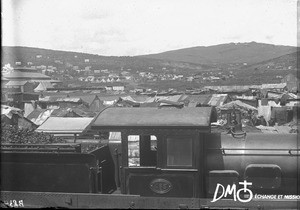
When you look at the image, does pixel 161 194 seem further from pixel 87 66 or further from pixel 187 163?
pixel 87 66

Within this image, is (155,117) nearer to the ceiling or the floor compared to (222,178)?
nearer to the ceiling

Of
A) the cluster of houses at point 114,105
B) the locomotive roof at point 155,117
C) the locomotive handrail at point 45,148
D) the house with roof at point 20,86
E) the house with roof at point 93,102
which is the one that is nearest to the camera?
the locomotive roof at point 155,117

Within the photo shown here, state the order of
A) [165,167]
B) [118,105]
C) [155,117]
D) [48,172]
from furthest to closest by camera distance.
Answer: [118,105] → [48,172] → [155,117] → [165,167]

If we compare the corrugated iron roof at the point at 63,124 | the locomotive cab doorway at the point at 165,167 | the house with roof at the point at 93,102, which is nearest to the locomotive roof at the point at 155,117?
the locomotive cab doorway at the point at 165,167

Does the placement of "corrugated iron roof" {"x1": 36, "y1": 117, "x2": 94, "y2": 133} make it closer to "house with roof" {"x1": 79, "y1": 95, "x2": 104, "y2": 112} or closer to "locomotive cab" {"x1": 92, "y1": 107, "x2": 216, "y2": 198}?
"locomotive cab" {"x1": 92, "y1": 107, "x2": 216, "y2": 198}

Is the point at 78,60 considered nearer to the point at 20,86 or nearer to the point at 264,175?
the point at 20,86

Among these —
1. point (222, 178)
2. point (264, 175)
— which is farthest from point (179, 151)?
point (264, 175)

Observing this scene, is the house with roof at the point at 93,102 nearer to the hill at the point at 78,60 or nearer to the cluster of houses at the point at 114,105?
the cluster of houses at the point at 114,105
